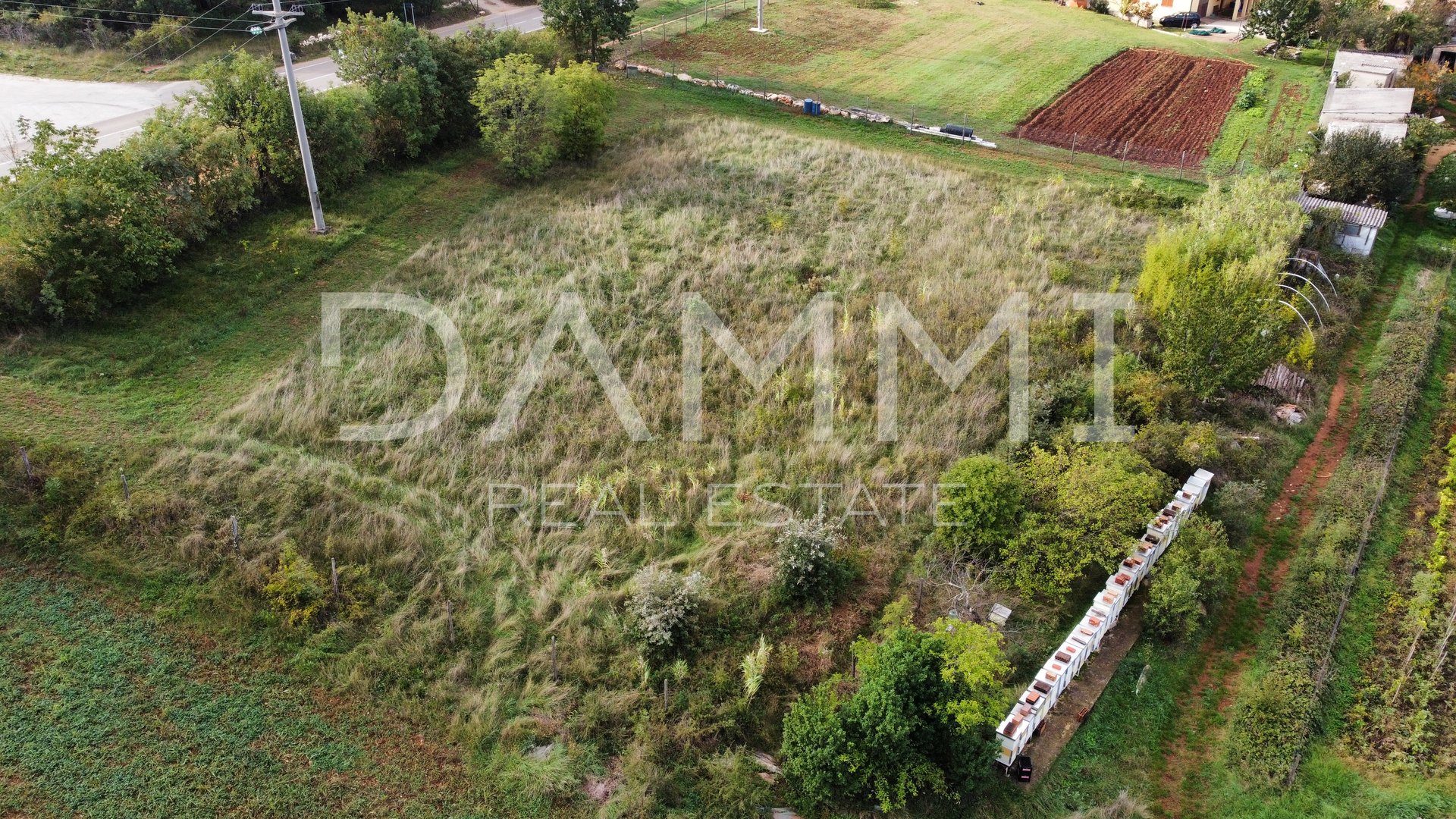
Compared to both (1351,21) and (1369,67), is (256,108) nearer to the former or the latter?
(1369,67)

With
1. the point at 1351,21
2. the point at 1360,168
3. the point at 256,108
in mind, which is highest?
the point at 1351,21

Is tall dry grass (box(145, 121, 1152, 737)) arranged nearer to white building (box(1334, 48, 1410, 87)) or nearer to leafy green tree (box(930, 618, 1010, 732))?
leafy green tree (box(930, 618, 1010, 732))

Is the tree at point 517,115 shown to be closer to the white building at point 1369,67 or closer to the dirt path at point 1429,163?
the dirt path at point 1429,163

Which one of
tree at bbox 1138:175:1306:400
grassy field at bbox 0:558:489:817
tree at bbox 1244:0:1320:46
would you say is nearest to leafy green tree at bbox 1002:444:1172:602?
tree at bbox 1138:175:1306:400

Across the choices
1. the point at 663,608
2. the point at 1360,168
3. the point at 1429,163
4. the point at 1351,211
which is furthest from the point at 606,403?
the point at 1429,163

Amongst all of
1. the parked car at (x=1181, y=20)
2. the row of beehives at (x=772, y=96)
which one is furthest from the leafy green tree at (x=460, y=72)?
the parked car at (x=1181, y=20)

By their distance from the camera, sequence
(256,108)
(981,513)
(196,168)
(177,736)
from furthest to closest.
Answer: (256,108), (196,168), (981,513), (177,736)

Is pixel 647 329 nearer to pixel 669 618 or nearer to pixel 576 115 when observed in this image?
pixel 669 618
